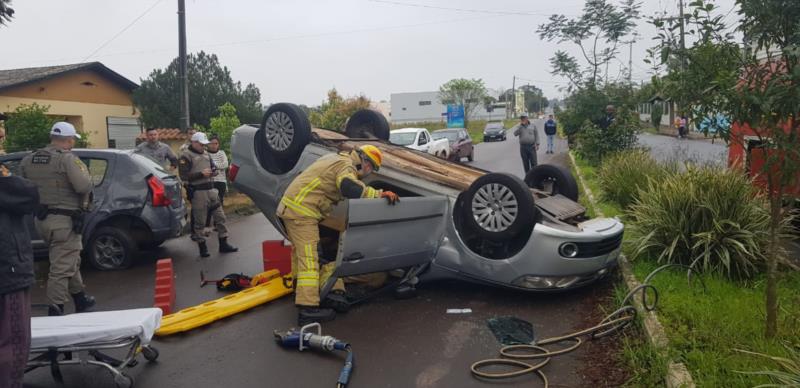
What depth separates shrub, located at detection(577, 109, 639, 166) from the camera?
12.8m

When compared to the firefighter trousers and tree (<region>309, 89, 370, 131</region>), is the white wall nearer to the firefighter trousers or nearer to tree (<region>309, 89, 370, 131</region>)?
tree (<region>309, 89, 370, 131</region>)

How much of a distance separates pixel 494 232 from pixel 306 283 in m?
1.67

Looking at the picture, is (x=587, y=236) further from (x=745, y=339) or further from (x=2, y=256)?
(x=2, y=256)

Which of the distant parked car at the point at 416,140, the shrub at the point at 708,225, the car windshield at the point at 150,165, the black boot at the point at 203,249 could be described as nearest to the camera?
the shrub at the point at 708,225

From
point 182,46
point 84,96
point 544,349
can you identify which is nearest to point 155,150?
point 182,46

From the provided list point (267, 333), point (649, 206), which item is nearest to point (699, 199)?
point (649, 206)

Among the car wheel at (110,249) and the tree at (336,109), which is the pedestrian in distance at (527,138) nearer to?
the car wheel at (110,249)

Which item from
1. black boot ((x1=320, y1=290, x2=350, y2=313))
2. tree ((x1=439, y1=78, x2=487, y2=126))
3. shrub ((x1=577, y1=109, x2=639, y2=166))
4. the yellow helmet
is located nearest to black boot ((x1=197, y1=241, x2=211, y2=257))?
black boot ((x1=320, y1=290, x2=350, y2=313))

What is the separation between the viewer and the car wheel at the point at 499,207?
203 inches

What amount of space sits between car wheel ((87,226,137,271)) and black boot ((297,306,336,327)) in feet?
10.5

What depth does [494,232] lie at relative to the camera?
525 centimetres

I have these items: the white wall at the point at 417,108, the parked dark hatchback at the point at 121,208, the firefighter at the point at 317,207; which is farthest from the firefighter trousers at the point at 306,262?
the white wall at the point at 417,108

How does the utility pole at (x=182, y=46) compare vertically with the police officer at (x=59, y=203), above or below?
above

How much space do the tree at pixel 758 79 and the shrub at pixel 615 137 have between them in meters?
9.12
